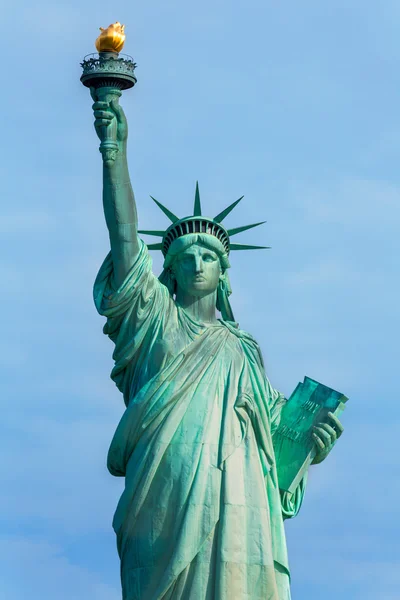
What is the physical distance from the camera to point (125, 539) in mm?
24922

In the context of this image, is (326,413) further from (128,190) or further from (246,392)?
(128,190)

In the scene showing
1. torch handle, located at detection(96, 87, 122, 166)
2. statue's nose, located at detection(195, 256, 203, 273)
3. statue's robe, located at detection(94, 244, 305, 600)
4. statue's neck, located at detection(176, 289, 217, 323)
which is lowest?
statue's robe, located at detection(94, 244, 305, 600)

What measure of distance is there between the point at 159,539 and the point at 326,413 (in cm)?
260

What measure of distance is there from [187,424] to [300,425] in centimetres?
171

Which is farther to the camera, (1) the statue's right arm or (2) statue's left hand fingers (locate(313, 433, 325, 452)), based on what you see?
(2) statue's left hand fingers (locate(313, 433, 325, 452))

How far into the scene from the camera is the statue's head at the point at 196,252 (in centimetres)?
2609

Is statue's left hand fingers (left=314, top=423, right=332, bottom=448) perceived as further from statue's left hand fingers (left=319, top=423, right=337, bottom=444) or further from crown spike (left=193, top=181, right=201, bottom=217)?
crown spike (left=193, top=181, right=201, bottom=217)

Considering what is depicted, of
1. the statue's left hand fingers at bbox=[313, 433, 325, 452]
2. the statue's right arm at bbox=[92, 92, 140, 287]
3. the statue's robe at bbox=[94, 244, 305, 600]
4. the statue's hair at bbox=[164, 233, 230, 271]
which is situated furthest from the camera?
the statue's hair at bbox=[164, 233, 230, 271]

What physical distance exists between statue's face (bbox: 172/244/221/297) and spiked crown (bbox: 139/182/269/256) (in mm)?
220

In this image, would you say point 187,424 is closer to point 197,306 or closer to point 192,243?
point 197,306

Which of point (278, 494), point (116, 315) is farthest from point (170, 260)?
point (278, 494)

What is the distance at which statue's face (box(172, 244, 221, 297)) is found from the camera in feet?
85.5

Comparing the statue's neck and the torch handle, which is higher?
the torch handle

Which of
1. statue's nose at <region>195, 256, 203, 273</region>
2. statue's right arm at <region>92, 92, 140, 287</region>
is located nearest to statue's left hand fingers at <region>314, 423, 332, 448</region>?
statue's nose at <region>195, 256, 203, 273</region>
